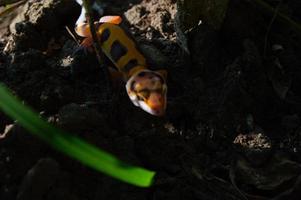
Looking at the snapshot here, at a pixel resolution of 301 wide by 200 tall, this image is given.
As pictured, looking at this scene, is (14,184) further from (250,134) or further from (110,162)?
(250,134)

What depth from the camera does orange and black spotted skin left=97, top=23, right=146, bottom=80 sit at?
131 inches

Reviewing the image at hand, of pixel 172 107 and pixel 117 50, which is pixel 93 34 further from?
pixel 117 50

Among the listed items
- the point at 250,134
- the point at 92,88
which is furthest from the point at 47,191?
the point at 250,134

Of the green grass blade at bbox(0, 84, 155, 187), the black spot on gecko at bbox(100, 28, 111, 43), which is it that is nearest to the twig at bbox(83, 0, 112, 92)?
the black spot on gecko at bbox(100, 28, 111, 43)

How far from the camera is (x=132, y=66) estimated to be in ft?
10.9

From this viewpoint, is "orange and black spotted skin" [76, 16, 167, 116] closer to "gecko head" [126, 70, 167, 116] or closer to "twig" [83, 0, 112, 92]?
"gecko head" [126, 70, 167, 116]

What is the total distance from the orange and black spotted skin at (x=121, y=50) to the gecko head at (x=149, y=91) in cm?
23

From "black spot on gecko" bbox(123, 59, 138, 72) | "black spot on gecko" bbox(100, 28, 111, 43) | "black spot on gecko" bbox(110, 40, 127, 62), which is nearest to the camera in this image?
"black spot on gecko" bbox(123, 59, 138, 72)

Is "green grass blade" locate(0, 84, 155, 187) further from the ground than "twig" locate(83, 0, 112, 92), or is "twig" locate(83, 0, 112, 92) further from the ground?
"green grass blade" locate(0, 84, 155, 187)

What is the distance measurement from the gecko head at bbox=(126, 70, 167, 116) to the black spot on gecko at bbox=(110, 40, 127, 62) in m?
0.41

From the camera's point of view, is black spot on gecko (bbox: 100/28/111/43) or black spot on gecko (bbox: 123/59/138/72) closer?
black spot on gecko (bbox: 123/59/138/72)

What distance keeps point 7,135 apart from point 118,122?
691mm

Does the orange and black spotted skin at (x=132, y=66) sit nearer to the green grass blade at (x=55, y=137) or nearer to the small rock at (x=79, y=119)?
the small rock at (x=79, y=119)

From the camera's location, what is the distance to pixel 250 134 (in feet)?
9.27
